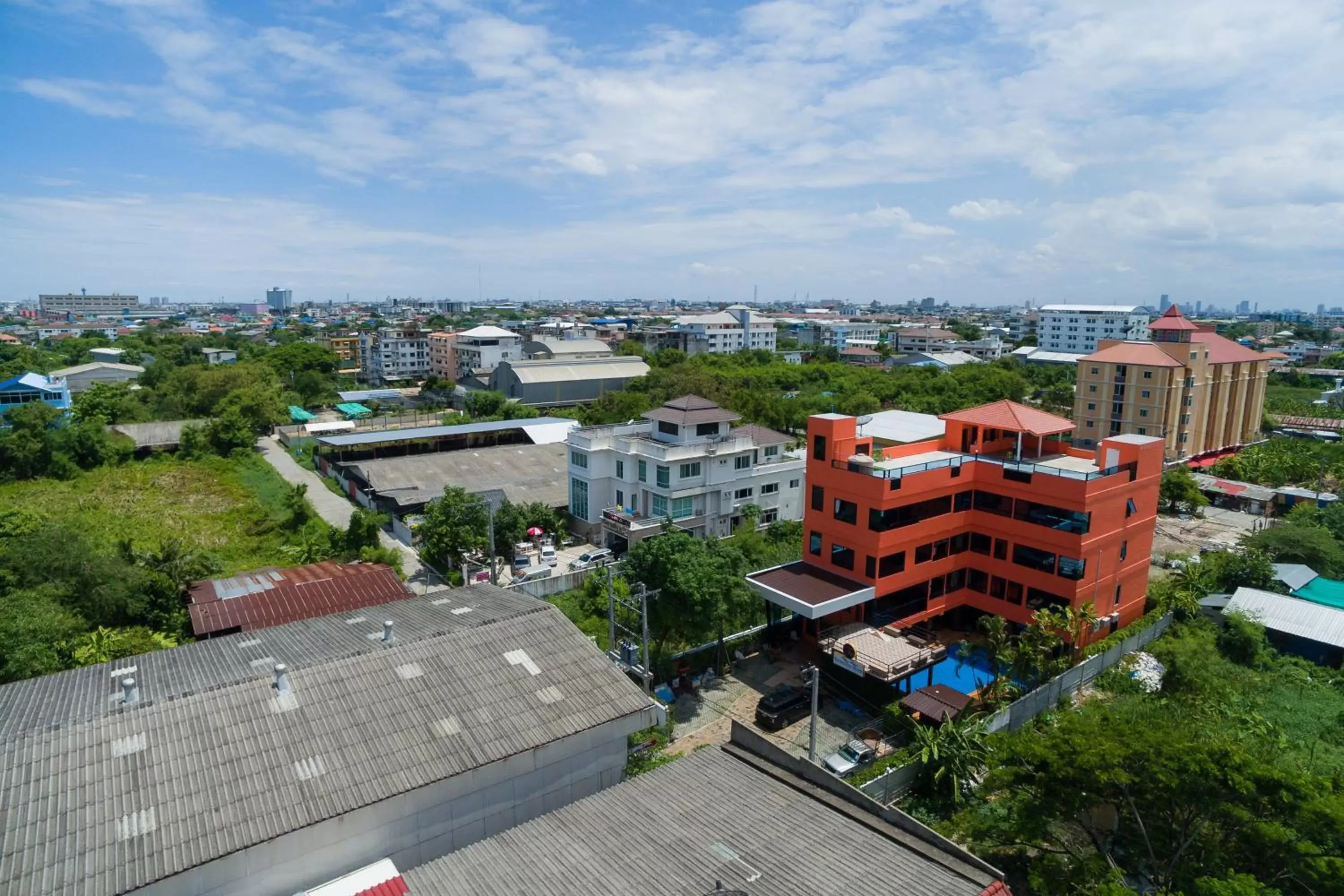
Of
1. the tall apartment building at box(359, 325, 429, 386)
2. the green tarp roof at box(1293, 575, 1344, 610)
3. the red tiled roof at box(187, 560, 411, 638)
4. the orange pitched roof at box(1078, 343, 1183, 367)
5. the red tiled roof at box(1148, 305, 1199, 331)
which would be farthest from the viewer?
the tall apartment building at box(359, 325, 429, 386)

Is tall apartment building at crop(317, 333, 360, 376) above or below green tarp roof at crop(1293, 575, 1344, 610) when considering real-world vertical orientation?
above

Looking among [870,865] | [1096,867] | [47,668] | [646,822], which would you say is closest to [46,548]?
[47,668]

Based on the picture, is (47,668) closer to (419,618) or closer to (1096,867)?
(419,618)

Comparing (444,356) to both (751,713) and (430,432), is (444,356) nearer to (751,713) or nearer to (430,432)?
(430,432)

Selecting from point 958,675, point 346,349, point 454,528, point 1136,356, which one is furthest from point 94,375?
point 1136,356

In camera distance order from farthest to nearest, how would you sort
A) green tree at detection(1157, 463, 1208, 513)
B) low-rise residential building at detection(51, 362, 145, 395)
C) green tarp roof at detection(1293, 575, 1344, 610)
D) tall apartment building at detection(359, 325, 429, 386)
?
tall apartment building at detection(359, 325, 429, 386)
low-rise residential building at detection(51, 362, 145, 395)
green tree at detection(1157, 463, 1208, 513)
green tarp roof at detection(1293, 575, 1344, 610)

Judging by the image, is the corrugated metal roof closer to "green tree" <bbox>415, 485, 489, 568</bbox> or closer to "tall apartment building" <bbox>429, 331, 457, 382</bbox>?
"green tree" <bbox>415, 485, 489, 568</bbox>

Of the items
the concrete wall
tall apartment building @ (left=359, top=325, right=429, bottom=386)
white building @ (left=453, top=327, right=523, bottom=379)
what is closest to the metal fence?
the concrete wall

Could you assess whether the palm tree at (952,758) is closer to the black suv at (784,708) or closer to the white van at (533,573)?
the black suv at (784,708)
